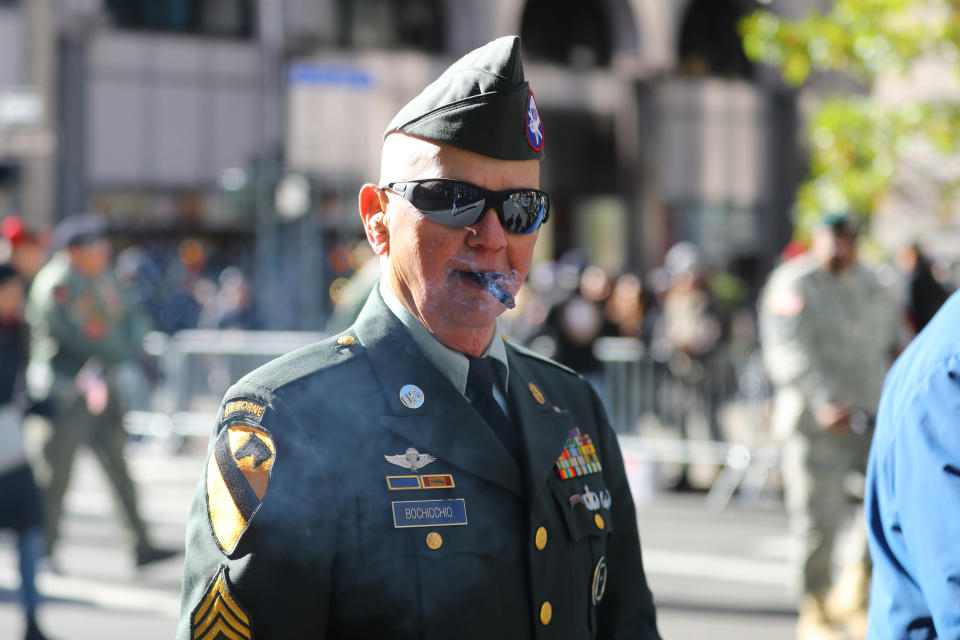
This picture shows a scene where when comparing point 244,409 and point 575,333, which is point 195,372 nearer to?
point 575,333

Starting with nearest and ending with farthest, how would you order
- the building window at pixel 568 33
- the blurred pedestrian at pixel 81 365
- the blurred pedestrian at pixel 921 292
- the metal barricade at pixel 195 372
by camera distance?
the blurred pedestrian at pixel 81 365 → the blurred pedestrian at pixel 921 292 → the metal barricade at pixel 195 372 → the building window at pixel 568 33

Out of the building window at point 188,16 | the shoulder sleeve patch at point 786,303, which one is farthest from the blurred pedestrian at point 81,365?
the building window at point 188,16

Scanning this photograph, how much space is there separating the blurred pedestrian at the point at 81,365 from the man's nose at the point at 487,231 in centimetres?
554

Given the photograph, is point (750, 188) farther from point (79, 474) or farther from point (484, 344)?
point (484, 344)

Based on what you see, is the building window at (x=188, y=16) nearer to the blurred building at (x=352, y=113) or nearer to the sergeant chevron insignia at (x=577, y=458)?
the blurred building at (x=352, y=113)

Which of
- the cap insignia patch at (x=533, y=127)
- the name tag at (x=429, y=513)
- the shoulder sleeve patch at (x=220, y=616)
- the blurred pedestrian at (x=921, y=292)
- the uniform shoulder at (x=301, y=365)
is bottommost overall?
the blurred pedestrian at (x=921, y=292)

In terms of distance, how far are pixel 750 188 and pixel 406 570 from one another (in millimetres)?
28009

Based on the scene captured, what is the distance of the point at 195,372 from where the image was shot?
11.0m

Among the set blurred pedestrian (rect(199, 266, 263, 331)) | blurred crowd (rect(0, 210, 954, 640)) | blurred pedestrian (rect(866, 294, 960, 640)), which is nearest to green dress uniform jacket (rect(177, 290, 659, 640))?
blurred pedestrian (rect(866, 294, 960, 640))

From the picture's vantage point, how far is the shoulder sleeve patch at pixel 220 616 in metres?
1.64

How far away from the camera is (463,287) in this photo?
187 cm

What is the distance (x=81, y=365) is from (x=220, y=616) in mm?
5734

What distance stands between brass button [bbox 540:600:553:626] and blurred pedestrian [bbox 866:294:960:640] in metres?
0.62

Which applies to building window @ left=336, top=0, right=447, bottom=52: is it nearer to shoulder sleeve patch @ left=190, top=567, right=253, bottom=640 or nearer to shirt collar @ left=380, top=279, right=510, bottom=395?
shirt collar @ left=380, top=279, right=510, bottom=395
